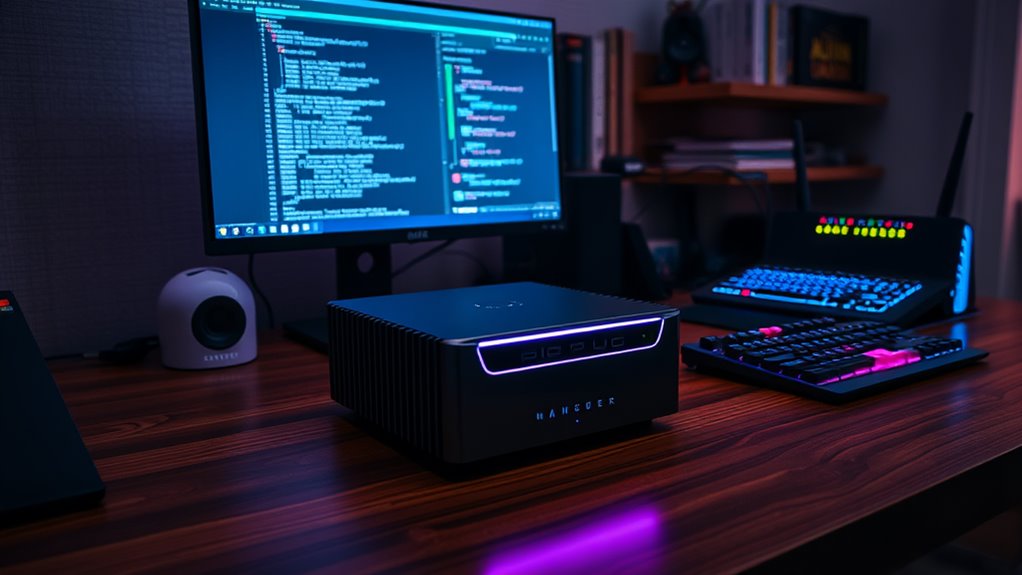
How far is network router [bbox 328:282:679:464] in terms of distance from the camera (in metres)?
0.54

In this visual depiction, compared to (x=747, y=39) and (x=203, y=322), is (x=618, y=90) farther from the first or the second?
(x=203, y=322)

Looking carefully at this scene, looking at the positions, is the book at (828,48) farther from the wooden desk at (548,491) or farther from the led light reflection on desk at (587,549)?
the led light reflection on desk at (587,549)

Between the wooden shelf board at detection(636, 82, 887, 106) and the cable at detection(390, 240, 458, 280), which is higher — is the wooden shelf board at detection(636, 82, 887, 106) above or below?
above

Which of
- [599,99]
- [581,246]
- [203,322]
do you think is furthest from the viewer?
[599,99]

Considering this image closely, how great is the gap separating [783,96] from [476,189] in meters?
0.83

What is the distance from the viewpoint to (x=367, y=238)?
39.1 inches

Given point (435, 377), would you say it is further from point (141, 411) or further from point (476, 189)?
point (476, 189)

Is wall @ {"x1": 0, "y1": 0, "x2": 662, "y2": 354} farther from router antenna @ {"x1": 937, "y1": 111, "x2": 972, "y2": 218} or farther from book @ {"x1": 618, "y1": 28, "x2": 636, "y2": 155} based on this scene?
router antenna @ {"x1": 937, "y1": 111, "x2": 972, "y2": 218}

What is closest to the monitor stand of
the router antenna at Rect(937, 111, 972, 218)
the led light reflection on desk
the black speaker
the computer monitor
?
the computer monitor

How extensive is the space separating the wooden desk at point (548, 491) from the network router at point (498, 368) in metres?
0.03

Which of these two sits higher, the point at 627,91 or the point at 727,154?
the point at 627,91

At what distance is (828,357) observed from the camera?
78 cm

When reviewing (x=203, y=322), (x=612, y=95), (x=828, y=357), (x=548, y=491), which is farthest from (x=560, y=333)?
(x=612, y=95)

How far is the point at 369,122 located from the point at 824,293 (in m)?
0.65
